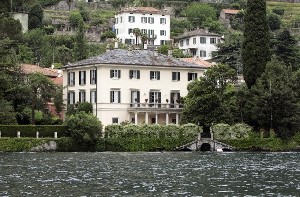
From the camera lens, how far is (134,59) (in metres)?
99.8

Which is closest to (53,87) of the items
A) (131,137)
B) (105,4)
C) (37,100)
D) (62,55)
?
(37,100)

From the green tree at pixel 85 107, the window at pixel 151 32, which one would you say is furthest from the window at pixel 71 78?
the window at pixel 151 32

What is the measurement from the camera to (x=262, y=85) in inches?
3578

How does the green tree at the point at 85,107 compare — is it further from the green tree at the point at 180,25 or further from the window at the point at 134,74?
the green tree at the point at 180,25

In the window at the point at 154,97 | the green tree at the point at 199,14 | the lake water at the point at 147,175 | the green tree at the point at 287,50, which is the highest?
the green tree at the point at 199,14

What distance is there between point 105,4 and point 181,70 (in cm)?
8723

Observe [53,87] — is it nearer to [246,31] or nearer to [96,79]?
[96,79]

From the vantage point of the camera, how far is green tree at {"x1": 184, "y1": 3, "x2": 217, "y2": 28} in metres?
180

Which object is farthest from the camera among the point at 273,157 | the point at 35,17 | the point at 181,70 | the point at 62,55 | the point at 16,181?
the point at 35,17

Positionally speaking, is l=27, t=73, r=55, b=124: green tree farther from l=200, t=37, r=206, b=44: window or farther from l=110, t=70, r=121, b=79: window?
l=200, t=37, r=206, b=44: window

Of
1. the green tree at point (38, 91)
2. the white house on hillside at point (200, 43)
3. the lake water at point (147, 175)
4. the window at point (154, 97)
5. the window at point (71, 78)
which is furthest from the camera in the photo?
the white house on hillside at point (200, 43)

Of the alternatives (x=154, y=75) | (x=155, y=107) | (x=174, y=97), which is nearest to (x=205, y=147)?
(x=155, y=107)

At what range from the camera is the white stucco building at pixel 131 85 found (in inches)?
3824

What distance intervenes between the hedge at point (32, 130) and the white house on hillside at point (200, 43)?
72427 mm
